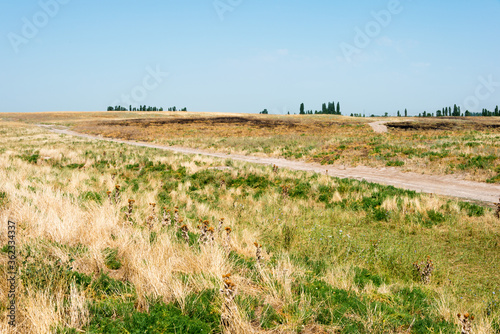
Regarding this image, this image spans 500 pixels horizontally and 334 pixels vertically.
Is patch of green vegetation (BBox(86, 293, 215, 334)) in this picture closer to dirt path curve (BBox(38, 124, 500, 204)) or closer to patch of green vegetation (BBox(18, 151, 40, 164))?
dirt path curve (BBox(38, 124, 500, 204))

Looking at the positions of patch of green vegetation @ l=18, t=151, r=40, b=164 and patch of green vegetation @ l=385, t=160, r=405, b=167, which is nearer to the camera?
patch of green vegetation @ l=18, t=151, r=40, b=164

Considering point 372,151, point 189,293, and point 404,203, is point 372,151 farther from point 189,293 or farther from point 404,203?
point 189,293

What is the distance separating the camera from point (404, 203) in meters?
10.1

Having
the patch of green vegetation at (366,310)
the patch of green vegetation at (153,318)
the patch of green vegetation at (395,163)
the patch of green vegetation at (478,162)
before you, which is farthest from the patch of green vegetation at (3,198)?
the patch of green vegetation at (478,162)

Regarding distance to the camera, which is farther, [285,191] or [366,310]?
[285,191]

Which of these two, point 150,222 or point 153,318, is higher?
point 150,222

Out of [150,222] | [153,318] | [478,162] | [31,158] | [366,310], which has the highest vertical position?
[31,158]

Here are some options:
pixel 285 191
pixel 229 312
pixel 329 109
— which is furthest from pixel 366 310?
pixel 329 109

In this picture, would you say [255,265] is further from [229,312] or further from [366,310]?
[366,310]

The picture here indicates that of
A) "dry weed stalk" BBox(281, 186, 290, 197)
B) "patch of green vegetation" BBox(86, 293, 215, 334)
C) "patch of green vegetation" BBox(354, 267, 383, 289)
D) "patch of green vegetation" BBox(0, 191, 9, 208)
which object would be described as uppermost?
"patch of green vegetation" BBox(0, 191, 9, 208)

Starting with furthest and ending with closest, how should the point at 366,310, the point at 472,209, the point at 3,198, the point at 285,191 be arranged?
the point at 285,191, the point at 472,209, the point at 3,198, the point at 366,310

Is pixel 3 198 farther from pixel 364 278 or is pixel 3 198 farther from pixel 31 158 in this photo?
pixel 31 158

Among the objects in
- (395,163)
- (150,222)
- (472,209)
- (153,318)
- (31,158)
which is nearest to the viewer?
(153,318)

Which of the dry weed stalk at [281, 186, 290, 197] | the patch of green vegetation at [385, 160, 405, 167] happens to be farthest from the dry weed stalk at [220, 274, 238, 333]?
the patch of green vegetation at [385, 160, 405, 167]
